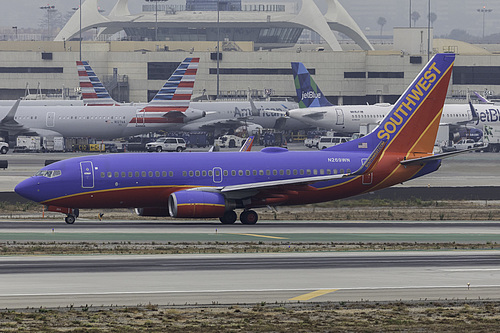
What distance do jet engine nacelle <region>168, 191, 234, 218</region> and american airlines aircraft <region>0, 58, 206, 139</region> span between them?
68.7 m

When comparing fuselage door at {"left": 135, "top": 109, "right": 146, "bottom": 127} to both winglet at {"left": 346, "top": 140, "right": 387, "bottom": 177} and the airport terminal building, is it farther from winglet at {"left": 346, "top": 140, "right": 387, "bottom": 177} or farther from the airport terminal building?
winglet at {"left": 346, "top": 140, "right": 387, "bottom": 177}

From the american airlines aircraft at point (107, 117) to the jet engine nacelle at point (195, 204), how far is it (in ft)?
225

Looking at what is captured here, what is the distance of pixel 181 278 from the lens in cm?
3409

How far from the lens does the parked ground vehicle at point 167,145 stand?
11315cm

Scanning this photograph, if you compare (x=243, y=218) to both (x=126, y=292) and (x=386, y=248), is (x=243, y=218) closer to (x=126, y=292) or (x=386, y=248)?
(x=386, y=248)

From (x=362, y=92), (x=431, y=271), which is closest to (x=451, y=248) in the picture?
(x=431, y=271)

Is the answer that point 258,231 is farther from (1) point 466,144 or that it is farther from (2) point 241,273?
(1) point 466,144

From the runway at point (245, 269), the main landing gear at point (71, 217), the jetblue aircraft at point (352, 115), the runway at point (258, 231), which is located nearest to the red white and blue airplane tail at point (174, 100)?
the jetblue aircraft at point (352, 115)

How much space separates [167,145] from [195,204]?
6378cm

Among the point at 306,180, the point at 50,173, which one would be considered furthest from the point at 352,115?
the point at 50,173

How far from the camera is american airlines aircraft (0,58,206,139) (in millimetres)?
118125

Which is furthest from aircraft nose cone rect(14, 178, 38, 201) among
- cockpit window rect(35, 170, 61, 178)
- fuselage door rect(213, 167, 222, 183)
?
fuselage door rect(213, 167, 222, 183)

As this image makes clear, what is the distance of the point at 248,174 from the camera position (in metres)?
53.4

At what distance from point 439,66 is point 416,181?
26.1 meters
